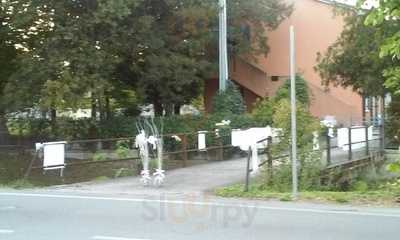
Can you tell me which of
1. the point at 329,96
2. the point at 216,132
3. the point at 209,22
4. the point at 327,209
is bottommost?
the point at 327,209

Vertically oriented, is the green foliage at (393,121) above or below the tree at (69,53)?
Answer: below

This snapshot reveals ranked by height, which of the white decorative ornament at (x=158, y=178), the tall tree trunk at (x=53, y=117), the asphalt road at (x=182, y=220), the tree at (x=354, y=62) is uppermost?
the tree at (x=354, y=62)

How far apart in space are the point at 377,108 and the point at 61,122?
75.8ft

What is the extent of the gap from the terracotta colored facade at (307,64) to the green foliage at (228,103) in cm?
1108

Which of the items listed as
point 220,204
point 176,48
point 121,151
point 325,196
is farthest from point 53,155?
point 176,48

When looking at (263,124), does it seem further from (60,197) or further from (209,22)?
(60,197)

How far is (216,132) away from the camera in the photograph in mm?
25469

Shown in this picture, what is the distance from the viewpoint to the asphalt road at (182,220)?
9.32 m

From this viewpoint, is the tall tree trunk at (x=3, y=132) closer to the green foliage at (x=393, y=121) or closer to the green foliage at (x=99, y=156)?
the green foliage at (x=99, y=156)

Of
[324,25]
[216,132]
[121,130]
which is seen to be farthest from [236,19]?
[216,132]

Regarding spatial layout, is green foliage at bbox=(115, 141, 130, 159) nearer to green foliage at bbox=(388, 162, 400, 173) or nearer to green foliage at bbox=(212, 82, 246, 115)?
green foliage at bbox=(212, 82, 246, 115)

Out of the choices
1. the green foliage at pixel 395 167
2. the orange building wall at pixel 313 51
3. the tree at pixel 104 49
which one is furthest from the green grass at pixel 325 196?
the orange building wall at pixel 313 51

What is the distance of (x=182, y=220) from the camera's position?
10.7 m

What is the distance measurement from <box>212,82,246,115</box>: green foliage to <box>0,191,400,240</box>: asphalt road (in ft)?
52.1
